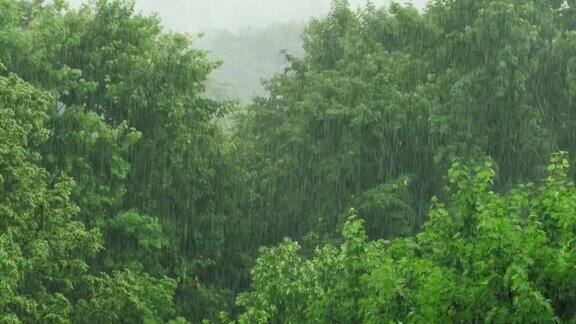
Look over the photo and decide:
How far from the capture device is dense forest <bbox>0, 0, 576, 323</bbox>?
19.8m

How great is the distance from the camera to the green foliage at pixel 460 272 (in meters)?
11.9

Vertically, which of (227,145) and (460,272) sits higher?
(227,145)

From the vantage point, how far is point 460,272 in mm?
13422

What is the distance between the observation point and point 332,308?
15836 mm

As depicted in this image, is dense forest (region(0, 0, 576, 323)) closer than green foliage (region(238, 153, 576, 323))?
No

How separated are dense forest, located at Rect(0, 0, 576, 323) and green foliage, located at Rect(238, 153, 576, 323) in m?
1.00

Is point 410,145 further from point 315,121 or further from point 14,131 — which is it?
point 14,131

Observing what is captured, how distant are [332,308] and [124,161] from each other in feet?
32.2

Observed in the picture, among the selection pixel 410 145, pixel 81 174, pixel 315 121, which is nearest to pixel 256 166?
pixel 315 121

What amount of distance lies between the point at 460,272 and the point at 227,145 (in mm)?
14922

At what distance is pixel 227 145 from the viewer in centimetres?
2758

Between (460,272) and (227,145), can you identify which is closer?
(460,272)

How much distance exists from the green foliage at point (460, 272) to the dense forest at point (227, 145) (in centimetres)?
100

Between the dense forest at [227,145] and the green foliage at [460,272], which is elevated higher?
the dense forest at [227,145]
